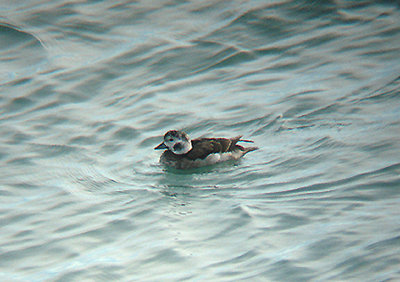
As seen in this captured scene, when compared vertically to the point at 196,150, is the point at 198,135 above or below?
above

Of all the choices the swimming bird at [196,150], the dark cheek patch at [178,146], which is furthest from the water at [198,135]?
the dark cheek patch at [178,146]

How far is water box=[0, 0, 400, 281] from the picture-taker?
646 centimetres

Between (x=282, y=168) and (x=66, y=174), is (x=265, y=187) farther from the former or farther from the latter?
(x=66, y=174)

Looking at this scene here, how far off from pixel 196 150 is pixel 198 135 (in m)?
0.87

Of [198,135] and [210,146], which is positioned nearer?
[210,146]

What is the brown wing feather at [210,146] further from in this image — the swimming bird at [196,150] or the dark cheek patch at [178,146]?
the dark cheek patch at [178,146]

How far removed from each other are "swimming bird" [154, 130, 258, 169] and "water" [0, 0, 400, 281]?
20cm

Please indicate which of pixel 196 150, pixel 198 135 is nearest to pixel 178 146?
pixel 196 150

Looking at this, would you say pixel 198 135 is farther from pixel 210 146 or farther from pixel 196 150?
pixel 210 146

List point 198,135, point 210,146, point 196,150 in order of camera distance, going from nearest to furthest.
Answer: point 210,146 → point 196,150 → point 198,135

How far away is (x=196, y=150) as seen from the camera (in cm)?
962

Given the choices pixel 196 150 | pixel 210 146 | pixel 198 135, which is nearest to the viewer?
pixel 210 146

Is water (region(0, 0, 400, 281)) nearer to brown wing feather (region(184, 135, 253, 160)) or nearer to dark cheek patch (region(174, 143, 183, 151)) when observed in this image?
brown wing feather (region(184, 135, 253, 160))

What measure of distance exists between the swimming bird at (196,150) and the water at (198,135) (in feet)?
0.65
